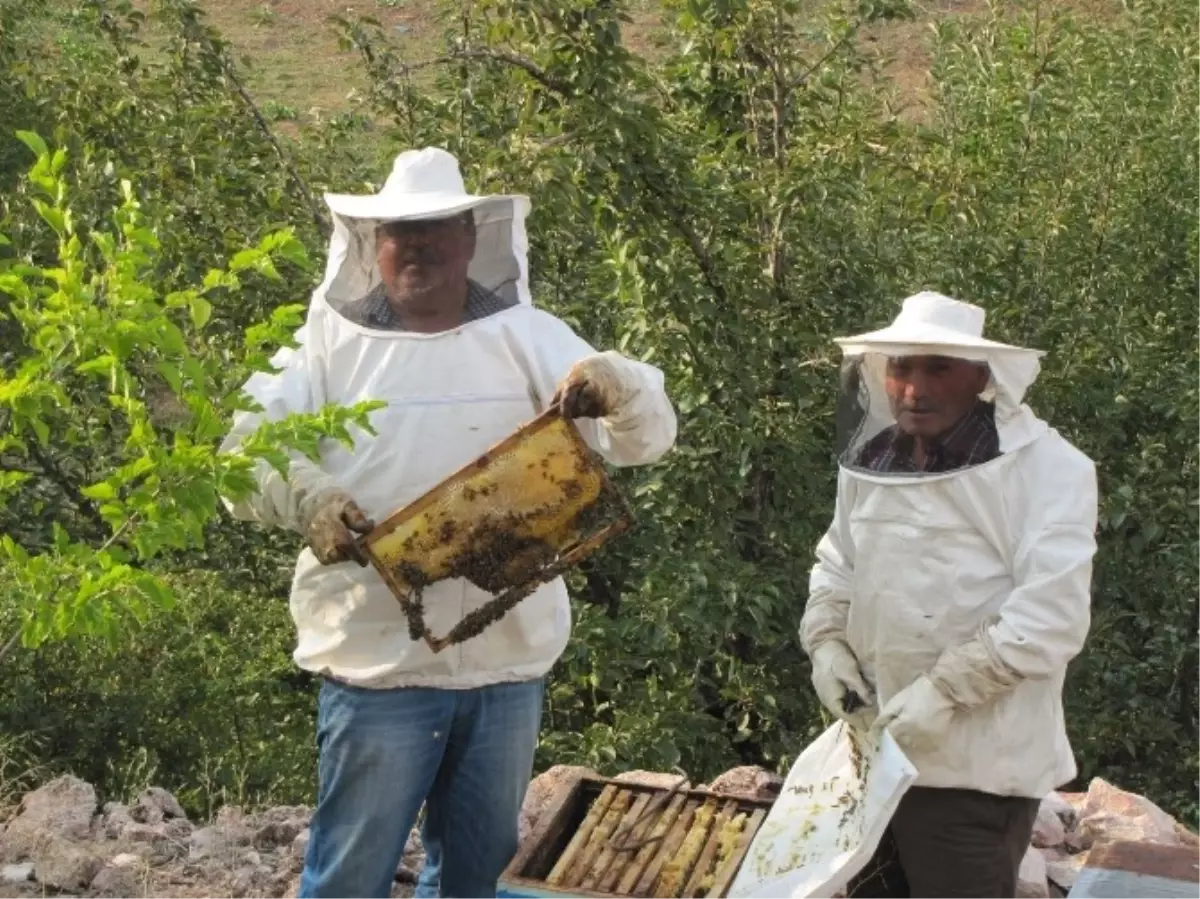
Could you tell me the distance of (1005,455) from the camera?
3340 millimetres

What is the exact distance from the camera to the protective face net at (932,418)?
3.39 meters

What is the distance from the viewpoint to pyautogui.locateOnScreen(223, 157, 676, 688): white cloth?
343cm

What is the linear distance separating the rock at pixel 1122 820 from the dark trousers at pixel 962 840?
143cm

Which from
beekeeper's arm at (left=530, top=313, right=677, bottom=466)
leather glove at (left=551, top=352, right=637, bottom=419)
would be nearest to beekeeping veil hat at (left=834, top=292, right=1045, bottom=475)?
beekeeper's arm at (left=530, top=313, right=677, bottom=466)

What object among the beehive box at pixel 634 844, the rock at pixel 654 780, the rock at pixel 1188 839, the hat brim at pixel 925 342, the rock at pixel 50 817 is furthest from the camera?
the rock at pixel 1188 839

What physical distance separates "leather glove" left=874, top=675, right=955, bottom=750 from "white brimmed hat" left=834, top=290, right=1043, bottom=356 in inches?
26.1

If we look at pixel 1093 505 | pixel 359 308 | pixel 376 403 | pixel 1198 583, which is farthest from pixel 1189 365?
pixel 376 403

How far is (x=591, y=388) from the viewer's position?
3338 millimetres

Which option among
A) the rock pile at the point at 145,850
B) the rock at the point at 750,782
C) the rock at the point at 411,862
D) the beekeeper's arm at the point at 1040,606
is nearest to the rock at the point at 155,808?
the rock pile at the point at 145,850

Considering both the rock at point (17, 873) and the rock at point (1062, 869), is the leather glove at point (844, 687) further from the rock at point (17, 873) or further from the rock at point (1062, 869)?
the rock at point (17, 873)

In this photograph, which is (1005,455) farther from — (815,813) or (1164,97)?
(1164,97)

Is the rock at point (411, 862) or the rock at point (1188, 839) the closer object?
the rock at point (411, 862)

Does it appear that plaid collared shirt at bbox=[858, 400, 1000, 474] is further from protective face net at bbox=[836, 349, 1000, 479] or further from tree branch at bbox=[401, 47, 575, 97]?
tree branch at bbox=[401, 47, 575, 97]

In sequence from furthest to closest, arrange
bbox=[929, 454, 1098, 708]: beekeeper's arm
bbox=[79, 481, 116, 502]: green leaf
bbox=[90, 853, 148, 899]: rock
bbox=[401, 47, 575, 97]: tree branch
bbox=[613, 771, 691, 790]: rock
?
bbox=[401, 47, 575, 97]: tree branch < bbox=[90, 853, 148, 899]: rock < bbox=[613, 771, 691, 790]: rock < bbox=[929, 454, 1098, 708]: beekeeper's arm < bbox=[79, 481, 116, 502]: green leaf
